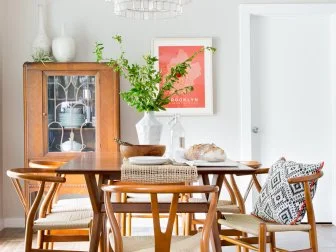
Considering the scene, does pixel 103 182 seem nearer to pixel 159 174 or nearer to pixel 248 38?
pixel 159 174

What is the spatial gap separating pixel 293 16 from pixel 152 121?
270 cm

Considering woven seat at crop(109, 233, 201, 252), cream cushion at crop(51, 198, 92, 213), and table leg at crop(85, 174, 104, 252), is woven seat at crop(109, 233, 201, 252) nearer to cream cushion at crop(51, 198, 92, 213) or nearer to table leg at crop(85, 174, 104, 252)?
table leg at crop(85, 174, 104, 252)

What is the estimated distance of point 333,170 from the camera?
5367 millimetres

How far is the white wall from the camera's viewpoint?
5266mm

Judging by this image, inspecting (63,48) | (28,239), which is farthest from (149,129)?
(63,48)

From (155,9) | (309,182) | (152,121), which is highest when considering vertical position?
(155,9)

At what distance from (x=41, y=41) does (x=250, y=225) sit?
3001 millimetres

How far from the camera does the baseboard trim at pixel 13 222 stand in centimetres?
526

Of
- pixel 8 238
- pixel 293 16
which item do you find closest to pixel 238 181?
pixel 293 16

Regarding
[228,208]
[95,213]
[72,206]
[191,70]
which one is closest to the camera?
[95,213]

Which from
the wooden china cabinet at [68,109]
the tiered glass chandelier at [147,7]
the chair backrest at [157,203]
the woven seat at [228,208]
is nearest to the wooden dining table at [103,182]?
the chair backrest at [157,203]

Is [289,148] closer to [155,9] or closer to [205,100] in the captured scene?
[205,100]

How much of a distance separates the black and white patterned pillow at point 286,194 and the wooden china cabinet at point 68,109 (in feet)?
7.07

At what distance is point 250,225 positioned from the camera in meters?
2.88
